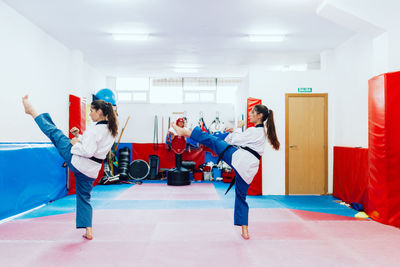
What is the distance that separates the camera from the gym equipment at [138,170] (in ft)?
27.2

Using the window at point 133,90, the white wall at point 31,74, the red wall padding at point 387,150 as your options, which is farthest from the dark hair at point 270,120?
the window at point 133,90

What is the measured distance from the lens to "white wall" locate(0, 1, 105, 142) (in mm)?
4367

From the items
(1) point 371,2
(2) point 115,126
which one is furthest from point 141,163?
(1) point 371,2

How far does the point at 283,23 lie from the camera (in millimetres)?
5117

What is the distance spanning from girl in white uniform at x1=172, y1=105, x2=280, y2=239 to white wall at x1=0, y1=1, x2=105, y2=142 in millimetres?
2997

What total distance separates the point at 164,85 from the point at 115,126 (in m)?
6.78

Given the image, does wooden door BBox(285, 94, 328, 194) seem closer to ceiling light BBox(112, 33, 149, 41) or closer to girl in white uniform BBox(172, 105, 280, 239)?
girl in white uniform BBox(172, 105, 280, 239)

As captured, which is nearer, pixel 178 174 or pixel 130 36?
pixel 130 36

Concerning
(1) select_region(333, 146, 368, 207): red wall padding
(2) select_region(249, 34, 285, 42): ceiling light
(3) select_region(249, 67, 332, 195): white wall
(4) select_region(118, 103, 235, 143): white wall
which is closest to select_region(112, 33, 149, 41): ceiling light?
(2) select_region(249, 34, 285, 42): ceiling light

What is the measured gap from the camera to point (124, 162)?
8.46 m

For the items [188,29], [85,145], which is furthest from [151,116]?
[85,145]

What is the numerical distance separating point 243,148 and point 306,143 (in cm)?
355

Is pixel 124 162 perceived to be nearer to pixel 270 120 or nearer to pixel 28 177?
pixel 28 177

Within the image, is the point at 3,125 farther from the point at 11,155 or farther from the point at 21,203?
the point at 21,203
